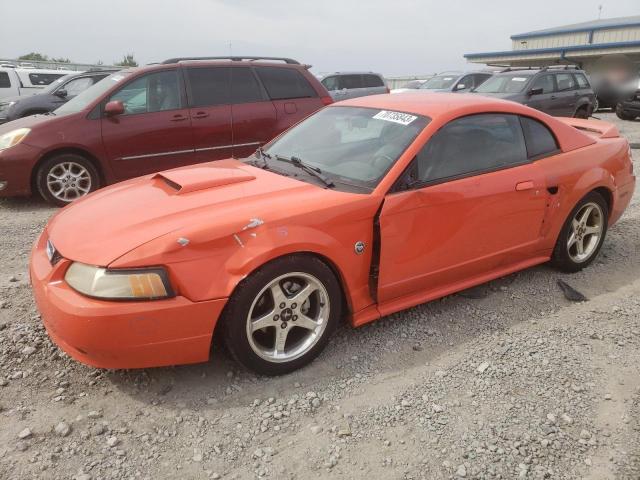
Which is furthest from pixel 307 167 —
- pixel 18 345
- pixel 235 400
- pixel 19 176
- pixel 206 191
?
pixel 19 176

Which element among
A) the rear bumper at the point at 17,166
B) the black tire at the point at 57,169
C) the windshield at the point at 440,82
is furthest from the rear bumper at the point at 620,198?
the windshield at the point at 440,82

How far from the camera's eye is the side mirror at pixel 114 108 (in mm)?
5809

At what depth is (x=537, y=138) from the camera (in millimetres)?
3746

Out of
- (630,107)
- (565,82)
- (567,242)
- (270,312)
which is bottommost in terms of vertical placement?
(630,107)

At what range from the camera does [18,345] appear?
2.99 meters

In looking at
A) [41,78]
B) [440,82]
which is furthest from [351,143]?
[41,78]

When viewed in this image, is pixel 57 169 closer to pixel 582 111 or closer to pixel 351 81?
pixel 351 81

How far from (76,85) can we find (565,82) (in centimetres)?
1120

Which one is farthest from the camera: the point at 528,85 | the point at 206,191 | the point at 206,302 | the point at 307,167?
the point at 528,85

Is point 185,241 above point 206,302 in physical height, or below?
above

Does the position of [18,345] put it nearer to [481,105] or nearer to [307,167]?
[307,167]

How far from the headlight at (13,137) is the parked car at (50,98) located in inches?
191

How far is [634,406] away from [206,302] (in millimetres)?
2207

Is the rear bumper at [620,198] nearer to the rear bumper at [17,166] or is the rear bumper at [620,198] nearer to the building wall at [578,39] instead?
the rear bumper at [17,166]
